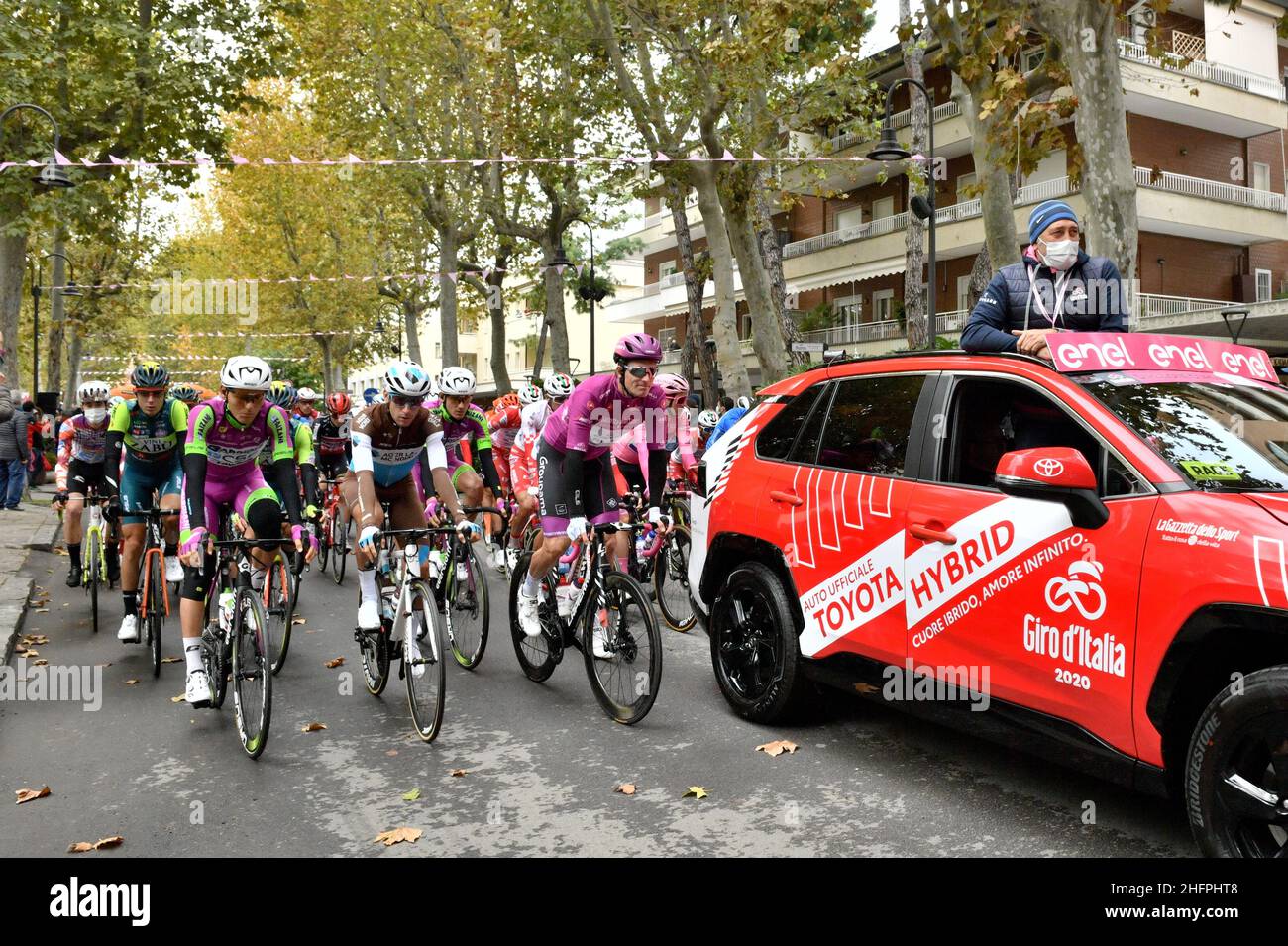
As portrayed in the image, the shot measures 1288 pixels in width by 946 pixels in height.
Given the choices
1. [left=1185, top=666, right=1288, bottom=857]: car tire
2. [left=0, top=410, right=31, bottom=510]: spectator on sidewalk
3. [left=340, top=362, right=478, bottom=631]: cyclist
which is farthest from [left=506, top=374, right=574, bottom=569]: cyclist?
[left=0, top=410, right=31, bottom=510]: spectator on sidewalk

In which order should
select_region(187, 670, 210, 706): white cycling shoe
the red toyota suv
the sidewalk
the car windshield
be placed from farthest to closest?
the sidewalk
select_region(187, 670, 210, 706): white cycling shoe
the car windshield
the red toyota suv

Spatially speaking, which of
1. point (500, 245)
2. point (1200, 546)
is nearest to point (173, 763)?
point (1200, 546)

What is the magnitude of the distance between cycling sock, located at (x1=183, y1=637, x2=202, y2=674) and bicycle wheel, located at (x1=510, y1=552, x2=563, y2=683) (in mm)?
1959

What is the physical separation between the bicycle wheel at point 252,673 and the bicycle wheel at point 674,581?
12.9 feet

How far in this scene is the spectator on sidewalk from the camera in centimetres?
1758

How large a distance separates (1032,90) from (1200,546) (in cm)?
1035

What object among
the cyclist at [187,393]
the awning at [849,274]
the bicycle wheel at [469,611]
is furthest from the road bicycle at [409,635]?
the awning at [849,274]

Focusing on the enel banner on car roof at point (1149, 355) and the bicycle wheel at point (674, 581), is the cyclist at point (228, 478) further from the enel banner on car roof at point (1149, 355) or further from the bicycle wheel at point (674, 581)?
the enel banner on car roof at point (1149, 355)

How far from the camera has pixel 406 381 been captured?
Answer: 6.68 m

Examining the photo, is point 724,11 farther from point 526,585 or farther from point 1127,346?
point 1127,346

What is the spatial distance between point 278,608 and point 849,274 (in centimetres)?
3033

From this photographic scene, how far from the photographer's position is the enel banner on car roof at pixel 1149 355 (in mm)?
4406

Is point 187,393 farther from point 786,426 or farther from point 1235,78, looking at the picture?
point 1235,78

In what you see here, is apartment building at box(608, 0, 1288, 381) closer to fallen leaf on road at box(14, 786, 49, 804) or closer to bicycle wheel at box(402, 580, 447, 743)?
bicycle wheel at box(402, 580, 447, 743)
